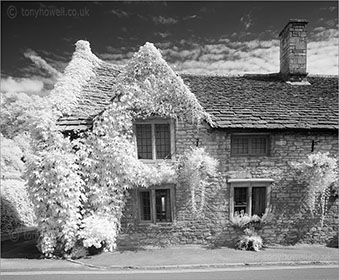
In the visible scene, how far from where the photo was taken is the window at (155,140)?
9.22 meters

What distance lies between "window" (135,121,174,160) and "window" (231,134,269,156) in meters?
2.80

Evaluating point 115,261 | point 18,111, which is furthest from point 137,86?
point 18,111

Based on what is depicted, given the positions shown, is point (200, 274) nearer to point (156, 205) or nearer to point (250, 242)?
point (250, 242)

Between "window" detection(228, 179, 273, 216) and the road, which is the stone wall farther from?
the road

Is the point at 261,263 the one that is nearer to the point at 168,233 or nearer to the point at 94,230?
the point at 168,233

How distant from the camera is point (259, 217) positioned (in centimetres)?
919

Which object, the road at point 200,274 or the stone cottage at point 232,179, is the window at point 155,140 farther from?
the road at point 200,274

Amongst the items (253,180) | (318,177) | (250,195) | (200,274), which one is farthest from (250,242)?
(318,177)

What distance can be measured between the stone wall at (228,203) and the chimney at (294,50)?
4493mm

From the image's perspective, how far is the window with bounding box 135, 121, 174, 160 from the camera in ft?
30.2

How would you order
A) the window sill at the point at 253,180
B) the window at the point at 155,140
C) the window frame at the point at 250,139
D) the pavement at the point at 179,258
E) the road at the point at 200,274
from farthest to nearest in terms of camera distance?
the window frame at the point at 250,139
the window at the point at 155,140
the window sill at the point at 253,180
the pavement at the point at 179,258
the road at the point at 200,274

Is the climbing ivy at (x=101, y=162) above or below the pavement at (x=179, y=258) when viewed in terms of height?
above

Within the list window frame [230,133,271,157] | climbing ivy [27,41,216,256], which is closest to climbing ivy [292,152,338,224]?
window frame [230,133,271,157]

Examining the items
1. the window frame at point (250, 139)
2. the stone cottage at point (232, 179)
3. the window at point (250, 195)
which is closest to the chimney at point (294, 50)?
the stone cottage at point (232, 179)
